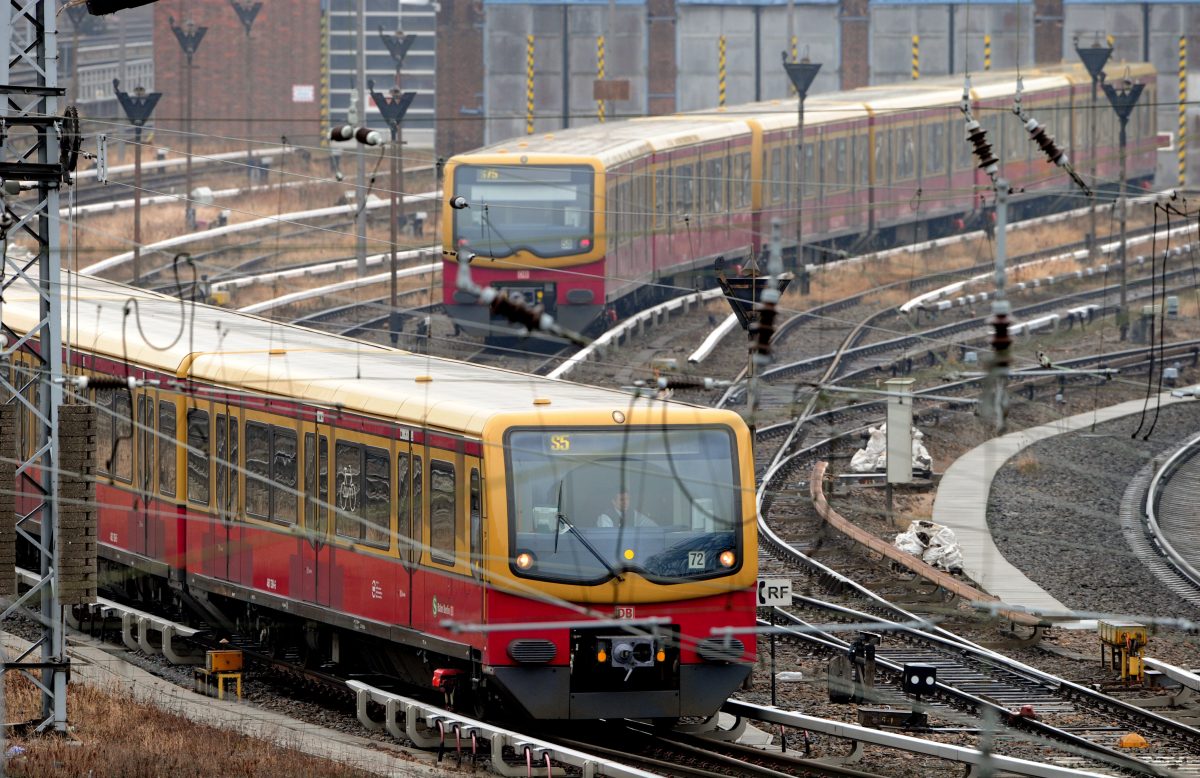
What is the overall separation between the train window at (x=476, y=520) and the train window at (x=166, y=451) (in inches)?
192

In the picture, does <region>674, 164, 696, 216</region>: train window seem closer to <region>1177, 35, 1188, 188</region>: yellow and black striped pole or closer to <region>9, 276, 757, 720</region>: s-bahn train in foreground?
<region>9, 276, 757, 720</region>: s-bahn train in foreground

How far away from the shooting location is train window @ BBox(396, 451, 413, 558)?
52.7ft

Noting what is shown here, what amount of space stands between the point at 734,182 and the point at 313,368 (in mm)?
21606

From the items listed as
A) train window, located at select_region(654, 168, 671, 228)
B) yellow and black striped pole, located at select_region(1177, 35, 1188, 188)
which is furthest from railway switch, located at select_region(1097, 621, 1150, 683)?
yellow and black striped pole, located at select_region(1177, 35, 1188, 188)

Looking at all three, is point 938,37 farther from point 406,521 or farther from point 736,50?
point 406,521

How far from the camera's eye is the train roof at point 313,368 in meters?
15.6

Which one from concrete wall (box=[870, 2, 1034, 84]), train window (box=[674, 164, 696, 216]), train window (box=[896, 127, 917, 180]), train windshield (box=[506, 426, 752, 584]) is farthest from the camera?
concrete wall (box=[870, 2, 1034, 84])

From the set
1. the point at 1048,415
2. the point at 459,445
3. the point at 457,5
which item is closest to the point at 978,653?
the point at 459,445

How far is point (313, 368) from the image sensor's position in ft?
59.2

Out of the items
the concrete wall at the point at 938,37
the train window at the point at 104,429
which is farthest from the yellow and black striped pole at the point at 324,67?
the train window at the point at 104,429

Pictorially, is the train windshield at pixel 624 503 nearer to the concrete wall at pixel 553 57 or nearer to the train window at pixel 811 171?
the train window at pixel 811 171

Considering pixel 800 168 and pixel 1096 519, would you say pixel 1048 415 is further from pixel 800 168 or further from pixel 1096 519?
pixel 800 168

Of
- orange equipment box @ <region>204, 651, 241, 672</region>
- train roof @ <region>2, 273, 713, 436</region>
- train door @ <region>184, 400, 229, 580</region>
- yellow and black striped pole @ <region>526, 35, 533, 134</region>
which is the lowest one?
orange equipment box @ <region>204, 651, 241, 672</region>

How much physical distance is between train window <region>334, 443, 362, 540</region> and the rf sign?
3507 millimetres
